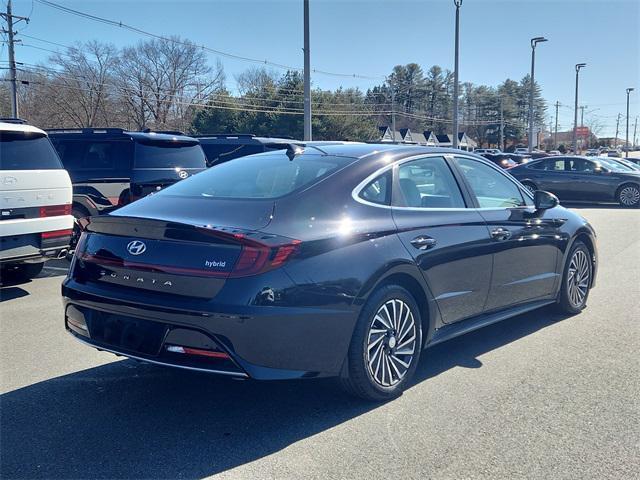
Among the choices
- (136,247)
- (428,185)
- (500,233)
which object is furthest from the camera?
(500,233)

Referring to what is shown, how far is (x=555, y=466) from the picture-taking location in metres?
3.15

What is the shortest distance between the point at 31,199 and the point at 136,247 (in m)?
3.92

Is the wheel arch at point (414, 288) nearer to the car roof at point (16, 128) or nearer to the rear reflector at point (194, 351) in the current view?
the rear reflector at point (194, 351)

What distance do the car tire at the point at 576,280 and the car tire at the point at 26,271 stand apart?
6206 mm

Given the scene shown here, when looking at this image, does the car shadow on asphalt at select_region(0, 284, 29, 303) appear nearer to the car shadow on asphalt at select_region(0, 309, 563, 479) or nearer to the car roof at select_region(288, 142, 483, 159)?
the car shadow on asphalt at select_region(0, 309, 563, 479)

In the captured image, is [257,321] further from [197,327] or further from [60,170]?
[60,170]

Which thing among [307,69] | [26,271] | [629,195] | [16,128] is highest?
[307,69]

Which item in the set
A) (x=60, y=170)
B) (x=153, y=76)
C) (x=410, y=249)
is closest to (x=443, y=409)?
(x=410, y=249)

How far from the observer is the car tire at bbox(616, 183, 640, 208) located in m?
18.8

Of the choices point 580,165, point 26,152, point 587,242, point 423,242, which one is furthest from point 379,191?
point 580,165

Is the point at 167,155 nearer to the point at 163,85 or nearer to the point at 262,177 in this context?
the point at 262,177

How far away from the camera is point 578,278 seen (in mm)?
6191

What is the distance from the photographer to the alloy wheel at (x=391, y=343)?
12.7ft

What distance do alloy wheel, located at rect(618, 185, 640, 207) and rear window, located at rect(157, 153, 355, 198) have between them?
17134 mm
